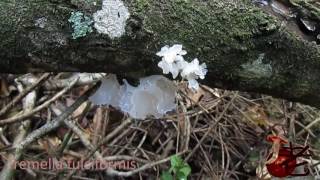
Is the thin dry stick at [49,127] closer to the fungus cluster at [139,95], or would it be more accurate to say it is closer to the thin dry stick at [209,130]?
the fungus cluster at [139,95]

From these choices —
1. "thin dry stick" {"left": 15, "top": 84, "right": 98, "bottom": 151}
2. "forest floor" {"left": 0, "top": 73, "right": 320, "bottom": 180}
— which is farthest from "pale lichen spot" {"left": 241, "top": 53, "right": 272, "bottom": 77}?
"forest floor" {"left": 0, "top": 73, "right": 320, "bottom": 180}

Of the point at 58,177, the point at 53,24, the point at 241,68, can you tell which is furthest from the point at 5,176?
the point at 241,68

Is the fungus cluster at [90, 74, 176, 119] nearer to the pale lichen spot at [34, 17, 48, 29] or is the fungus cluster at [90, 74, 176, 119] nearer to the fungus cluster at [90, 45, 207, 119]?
the fungus cluster at [90, 45, 207, 119]

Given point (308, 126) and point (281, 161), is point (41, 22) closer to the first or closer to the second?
point (281, 161)

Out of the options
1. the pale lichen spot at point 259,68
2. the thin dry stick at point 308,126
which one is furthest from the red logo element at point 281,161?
the pale lichen spot at point 259,68

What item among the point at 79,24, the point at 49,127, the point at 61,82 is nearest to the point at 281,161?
the point at 49,127

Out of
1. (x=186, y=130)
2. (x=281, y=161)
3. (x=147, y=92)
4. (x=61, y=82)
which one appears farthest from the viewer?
(x=61, y=82)
